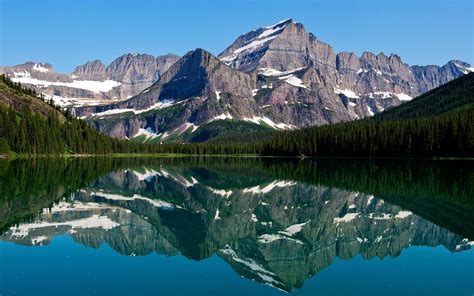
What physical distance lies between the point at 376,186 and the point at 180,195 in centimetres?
2866

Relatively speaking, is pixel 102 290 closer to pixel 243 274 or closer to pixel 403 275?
pixel 243 274

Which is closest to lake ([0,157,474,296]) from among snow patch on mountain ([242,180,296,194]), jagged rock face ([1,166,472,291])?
jagged rock face ([1,166,472,291])

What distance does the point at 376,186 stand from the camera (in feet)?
211

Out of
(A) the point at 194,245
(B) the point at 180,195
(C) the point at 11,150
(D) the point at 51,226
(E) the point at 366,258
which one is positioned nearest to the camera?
(E) the point at 366,258

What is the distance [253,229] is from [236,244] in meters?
5.35

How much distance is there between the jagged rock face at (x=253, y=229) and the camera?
26.5 m

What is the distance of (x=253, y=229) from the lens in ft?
116

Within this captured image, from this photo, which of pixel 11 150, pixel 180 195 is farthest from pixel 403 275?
pixel 11 150

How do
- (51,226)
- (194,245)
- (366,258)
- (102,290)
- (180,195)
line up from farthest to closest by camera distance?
(180,195) < (51,226) < (194,245) < (366,258) < (102,290)

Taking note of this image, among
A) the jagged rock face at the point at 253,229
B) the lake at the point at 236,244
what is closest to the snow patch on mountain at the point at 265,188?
the jagged rock face at the point at 253,229

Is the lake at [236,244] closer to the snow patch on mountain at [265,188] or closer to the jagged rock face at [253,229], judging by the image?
the jagged rock face at [253,229]

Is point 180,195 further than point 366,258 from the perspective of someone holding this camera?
Yes

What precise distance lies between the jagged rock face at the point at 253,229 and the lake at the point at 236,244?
11 centimetres

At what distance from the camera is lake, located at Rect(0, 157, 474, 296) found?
20.2 m
